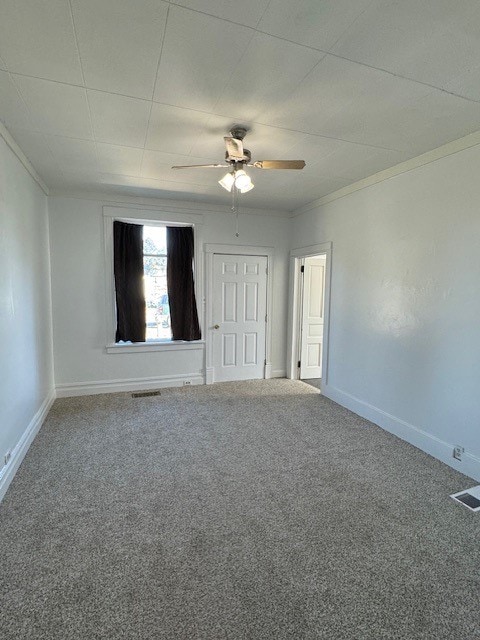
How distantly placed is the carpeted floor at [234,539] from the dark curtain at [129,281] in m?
1.55

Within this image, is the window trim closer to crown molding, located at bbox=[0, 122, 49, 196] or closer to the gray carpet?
crown molding, located at bbox=[0, 122, 49, 196]

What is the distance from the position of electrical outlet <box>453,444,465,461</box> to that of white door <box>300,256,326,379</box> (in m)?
2.68

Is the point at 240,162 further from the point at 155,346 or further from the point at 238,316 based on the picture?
the point at 155,346

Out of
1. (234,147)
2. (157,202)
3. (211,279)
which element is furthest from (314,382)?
(234,147)

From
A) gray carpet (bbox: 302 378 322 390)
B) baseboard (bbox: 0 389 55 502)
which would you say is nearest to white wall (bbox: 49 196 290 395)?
baseboard (bbox: 0 389 55 502)

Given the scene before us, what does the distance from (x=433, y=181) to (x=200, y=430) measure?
3218mm

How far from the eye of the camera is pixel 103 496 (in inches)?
89.4

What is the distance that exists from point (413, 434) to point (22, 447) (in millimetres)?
3532

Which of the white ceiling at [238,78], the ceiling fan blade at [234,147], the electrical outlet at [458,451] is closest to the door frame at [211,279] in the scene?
the white ceiling at [238,78]

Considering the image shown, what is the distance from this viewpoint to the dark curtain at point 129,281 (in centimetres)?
432

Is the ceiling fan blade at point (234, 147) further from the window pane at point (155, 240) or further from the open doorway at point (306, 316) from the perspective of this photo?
the open doorway at point (306, 316)

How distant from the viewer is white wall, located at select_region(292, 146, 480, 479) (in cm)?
257

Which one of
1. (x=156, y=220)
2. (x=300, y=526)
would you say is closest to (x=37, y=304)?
(x=156, y=220)

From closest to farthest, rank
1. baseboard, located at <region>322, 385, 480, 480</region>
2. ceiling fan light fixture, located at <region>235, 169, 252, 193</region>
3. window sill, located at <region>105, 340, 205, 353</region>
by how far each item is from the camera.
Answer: ceiling fan light fixture, located at <region>235, 169, 252, 193</region>, baseboard, located at <region>322, 385, 480, 480</region>, window sill, located at <region>105, 340, 205, 353</region>
